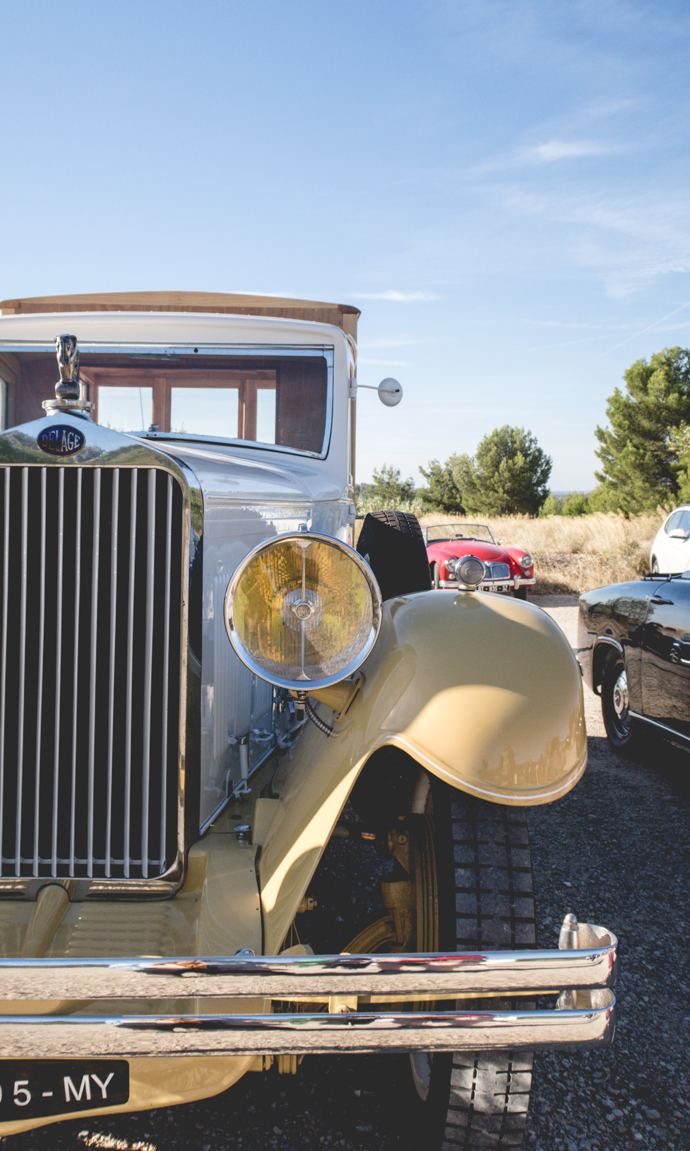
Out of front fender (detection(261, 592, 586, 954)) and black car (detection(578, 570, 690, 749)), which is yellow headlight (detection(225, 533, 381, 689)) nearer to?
front fender (detection(261, 592, 586, 954))

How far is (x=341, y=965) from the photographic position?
116 centimetres

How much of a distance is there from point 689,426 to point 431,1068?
25343mm

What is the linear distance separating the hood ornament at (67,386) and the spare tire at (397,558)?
1.75 m

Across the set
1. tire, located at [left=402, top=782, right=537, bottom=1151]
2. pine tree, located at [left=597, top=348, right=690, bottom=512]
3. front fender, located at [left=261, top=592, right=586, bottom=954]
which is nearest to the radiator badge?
front fender, located at [left=261, top=592, right=586, bottom=954]

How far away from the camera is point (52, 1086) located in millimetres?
1279

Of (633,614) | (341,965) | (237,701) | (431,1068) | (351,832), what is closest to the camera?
(341,965)

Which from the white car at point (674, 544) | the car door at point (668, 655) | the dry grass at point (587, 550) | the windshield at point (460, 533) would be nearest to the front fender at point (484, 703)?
the car door at point (668, 655)

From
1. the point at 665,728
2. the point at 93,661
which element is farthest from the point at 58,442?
the point at 665,728

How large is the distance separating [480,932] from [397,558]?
2012mm

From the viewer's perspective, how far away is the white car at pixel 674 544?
7.96 meters

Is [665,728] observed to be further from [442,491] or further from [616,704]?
[442,491]

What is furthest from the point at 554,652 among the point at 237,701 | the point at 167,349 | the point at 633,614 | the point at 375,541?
the point at 633,614

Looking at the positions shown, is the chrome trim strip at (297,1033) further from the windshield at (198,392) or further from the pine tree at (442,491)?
the pine tree at (442,491)

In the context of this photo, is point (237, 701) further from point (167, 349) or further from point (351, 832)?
point (167, 349)
